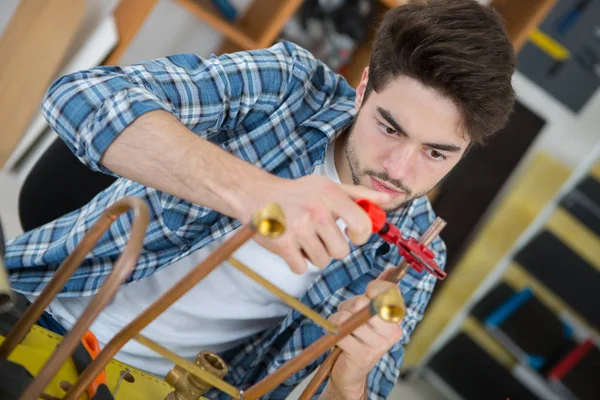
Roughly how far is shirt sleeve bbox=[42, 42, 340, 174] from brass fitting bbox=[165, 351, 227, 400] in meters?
0.30

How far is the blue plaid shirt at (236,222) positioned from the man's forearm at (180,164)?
0.15 meters

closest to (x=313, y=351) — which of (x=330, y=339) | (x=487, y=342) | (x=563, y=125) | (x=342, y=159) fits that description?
(x=330, y=339)

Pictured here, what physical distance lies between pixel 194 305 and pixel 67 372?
0.49 metres

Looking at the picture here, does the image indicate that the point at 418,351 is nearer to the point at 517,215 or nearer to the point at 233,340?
the point at 517,215

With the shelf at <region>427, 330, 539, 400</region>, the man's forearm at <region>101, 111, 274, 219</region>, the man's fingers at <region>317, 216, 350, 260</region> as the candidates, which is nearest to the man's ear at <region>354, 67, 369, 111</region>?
the man's forearm at <region>101, 111, 274, 219</region>

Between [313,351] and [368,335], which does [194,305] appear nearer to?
[368,335]

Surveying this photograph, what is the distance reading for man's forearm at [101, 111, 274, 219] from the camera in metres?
0.67

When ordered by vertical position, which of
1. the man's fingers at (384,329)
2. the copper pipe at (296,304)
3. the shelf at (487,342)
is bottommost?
the shelf at (487,342)

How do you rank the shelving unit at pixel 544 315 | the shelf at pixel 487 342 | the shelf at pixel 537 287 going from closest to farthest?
the shelving unit at pixel 544 315
the shelf at pixel 537 287
the shelf at pixel 487 342

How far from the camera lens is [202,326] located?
1.18 meters

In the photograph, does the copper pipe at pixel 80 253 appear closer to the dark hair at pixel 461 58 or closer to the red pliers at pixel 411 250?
the red pliers at pixel 411 250

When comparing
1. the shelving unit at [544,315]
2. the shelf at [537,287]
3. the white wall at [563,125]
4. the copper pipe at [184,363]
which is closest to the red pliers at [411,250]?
the copper pipe at [184,363]

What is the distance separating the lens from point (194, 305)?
3.74ft

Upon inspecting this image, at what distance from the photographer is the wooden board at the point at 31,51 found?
73.6 inches
